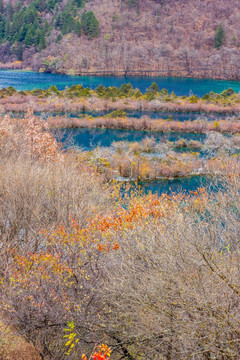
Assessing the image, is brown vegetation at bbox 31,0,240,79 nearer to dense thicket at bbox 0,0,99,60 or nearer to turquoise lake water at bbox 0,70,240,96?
dense thicket at bbox 0,0,99,60

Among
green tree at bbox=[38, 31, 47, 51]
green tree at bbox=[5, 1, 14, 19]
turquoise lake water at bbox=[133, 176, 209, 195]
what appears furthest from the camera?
green tree at bbox=[5, 1, 14, 19]

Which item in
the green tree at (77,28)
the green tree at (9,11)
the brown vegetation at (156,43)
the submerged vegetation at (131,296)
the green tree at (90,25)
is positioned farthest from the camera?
the green tree at (9,11)

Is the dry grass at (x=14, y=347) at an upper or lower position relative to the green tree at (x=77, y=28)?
lower

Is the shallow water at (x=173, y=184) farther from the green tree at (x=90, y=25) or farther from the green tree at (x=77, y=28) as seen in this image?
the green tree at (x=77, y=28)

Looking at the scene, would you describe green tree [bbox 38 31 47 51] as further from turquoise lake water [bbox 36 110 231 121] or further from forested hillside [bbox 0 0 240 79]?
turquoise lake water [bbox 36 110 231 121]

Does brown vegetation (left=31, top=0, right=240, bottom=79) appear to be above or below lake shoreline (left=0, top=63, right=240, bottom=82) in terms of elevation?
above

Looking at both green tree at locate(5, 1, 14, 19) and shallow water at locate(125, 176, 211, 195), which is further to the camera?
green tree at locate(5, 1, 14, 19)

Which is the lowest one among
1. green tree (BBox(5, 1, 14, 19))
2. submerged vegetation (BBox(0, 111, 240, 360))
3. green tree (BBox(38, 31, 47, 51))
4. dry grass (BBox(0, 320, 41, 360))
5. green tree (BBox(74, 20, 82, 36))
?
dry grass (BBox(0, 320, 41, 360))

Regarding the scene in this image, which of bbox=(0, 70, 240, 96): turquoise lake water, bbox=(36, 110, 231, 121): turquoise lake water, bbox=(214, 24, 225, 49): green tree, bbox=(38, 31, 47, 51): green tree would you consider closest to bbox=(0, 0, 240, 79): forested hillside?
bbox=(214, 24, 225, 49): green tree

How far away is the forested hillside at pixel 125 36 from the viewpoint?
94000 mm

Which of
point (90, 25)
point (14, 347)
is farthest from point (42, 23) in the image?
point (14, 347)

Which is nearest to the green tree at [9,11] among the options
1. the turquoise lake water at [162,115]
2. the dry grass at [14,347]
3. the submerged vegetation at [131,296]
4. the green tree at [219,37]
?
the green tree at [219,37]

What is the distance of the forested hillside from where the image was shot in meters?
94.0

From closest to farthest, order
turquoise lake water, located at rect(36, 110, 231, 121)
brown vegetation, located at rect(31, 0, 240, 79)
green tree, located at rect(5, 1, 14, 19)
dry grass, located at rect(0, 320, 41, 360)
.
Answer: dry grass, located at rect(0, 320, 41, 360)
turquoise lake water, located at rect(36, 110, 231, 121)
brown vegetation, located at rect(31, 0, 240, 79)
green tree, located at rect(5, 1, 14, 19)
